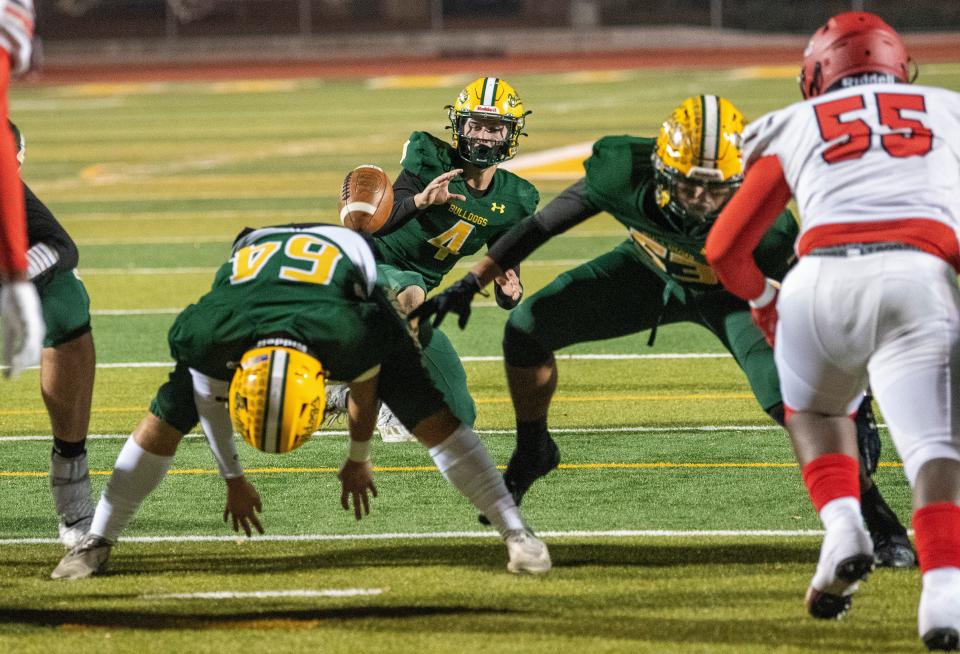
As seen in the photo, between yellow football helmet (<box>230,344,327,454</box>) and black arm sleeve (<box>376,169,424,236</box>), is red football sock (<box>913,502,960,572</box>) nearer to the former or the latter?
yellow football helmet (<box>230,344,327,454</box>)

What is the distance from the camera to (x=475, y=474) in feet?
16.6

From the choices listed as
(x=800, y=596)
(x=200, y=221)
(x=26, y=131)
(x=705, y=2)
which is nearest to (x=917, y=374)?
(x=800, y=596)

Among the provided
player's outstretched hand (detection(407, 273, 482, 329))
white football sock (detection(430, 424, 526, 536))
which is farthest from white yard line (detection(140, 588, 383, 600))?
player's outstretched hand (detection(407, 273, 482, 329))

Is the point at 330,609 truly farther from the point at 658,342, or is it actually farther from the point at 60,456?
the point at 658,342

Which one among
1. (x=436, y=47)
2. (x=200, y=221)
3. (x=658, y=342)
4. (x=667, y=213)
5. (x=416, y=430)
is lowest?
(x=436, y=47)

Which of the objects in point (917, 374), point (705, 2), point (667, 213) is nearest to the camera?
point (917, 374)

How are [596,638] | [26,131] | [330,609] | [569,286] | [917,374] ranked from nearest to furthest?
1. [917,374]
2. [596,638]
3. [330,609]
4. [569,286]
5. [26,131]

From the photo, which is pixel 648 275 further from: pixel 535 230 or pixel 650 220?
pixel 535 230

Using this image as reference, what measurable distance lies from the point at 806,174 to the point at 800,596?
4.32 ft

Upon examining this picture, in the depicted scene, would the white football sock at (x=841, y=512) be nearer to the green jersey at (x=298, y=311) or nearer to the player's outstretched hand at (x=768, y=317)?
the player's outstretched hand at (x=768, y=317)

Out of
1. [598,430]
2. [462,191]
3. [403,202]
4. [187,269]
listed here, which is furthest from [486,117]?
[187,269]

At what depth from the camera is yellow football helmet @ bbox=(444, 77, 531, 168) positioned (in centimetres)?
702

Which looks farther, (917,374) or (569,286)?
(569,286)

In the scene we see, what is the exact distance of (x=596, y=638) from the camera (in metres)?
4.51
